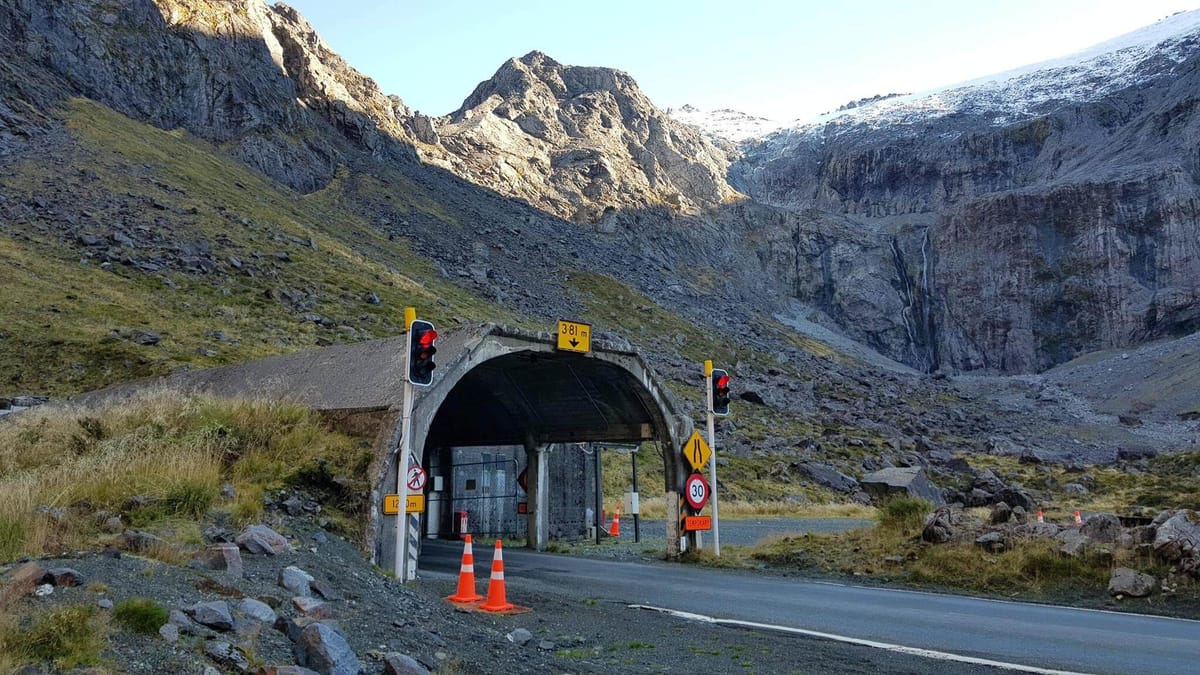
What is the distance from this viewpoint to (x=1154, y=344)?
351 ft

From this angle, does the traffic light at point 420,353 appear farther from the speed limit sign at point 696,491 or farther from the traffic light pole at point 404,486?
the speed limit sign at point 696,491

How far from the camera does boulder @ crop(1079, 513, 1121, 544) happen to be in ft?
41.4

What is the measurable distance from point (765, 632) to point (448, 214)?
80.9m

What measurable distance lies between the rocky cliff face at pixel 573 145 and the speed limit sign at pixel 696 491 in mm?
91383

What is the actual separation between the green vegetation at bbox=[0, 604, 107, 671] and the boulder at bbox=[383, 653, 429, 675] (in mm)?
1697

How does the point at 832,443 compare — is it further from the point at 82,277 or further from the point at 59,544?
the point at 59,544

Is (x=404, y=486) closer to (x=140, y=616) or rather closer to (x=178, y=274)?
(x=140, y=616)

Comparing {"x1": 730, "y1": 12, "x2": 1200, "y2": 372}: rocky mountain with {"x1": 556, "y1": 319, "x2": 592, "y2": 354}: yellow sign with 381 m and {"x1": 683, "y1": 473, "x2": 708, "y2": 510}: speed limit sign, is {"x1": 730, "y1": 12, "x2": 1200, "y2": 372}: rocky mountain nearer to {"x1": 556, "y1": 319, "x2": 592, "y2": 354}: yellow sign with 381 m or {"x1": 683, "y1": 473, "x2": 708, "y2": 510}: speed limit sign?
{"x1": 683, "y1": 473, "x2": 708, "y2": 510}: speed limit sign

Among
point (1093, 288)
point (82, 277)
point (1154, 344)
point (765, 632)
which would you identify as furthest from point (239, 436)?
point (1093, 288)

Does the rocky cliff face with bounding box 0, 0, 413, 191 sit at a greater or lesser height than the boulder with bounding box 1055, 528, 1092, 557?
greater

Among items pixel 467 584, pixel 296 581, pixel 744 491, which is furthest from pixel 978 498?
pixel 296 581

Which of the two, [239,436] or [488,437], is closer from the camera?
[239,436]

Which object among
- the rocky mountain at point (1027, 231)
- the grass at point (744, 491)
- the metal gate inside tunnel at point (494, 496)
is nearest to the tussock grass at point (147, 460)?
the metal gate inside tunnel at point (494, 496)

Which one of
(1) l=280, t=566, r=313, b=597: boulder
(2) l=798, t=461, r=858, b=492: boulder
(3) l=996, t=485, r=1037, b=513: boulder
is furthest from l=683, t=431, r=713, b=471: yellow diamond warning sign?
(2) l=798, t=461, r=858, b=492: boulder
